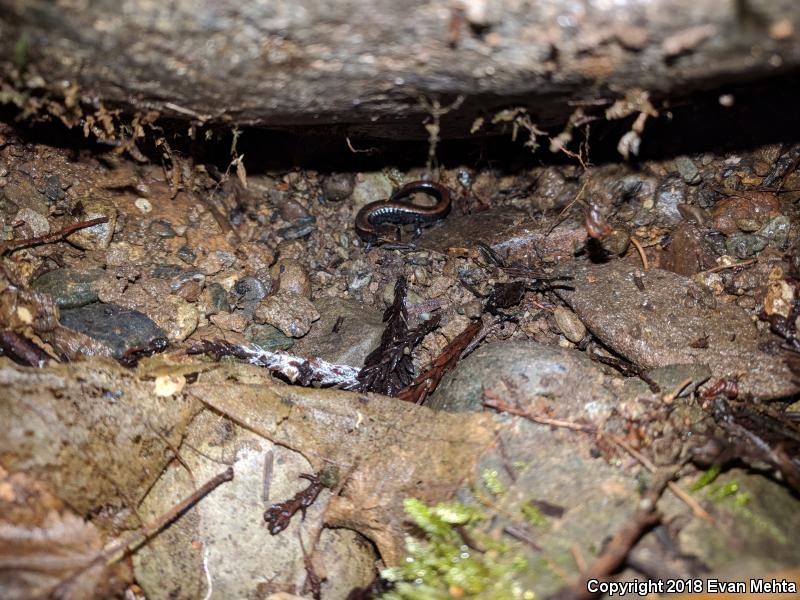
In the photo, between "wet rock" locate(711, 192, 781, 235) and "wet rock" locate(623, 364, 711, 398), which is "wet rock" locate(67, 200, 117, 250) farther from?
"wet rock" locate(711, 192, 781, 235)

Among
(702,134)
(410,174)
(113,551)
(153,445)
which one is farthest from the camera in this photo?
(410,174)

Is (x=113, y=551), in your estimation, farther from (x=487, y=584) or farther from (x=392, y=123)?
(x=392, y=123)

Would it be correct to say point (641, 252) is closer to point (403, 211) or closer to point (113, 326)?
point (403, 211)

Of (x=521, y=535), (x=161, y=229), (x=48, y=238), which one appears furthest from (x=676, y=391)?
(x=48, y=238)

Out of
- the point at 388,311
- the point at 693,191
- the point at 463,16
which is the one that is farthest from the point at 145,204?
the point at 693,191

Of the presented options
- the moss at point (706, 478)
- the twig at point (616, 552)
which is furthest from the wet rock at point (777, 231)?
the twig at point (616, 552)
